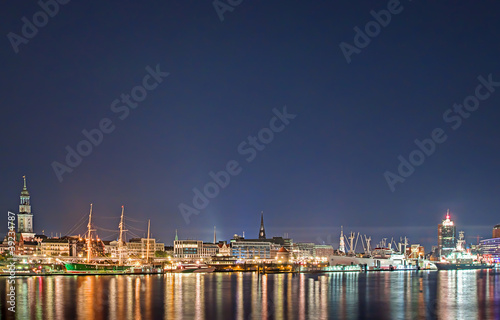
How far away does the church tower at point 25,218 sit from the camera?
172375 millimetres

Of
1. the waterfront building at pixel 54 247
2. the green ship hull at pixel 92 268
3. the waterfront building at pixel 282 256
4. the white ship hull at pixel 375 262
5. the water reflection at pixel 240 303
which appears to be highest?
the water reflection at pixel 240 303

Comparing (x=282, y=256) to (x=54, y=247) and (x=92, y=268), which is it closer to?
(x=54, y=247)

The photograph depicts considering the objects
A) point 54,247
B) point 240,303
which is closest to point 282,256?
point 54,247

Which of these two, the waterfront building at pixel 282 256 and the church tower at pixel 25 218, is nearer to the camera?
the waterfront building at pixel 282 256

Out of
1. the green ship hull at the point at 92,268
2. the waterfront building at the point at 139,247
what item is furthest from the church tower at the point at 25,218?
the green ship hull at the point at 92,268

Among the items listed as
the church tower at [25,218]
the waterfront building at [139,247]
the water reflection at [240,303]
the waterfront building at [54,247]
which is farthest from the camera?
the waterfront building at [139,247]

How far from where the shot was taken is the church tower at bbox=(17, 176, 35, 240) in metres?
172

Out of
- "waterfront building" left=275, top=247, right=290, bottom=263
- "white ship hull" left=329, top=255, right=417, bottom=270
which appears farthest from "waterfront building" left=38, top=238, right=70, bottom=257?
"white ship hull" left=329, top=255, right=417, bottom=270

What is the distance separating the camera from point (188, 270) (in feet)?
396

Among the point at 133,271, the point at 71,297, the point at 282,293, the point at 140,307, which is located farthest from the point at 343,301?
the point at 133,271

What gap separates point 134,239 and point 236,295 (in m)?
141

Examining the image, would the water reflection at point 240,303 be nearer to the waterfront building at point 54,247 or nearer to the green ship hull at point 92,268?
the green ship hull at point 92,268

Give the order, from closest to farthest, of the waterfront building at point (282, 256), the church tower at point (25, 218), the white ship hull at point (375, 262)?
1. the white ship hull at point (375, 262)
2. the waterfront building at point (282, 256)
3. the church tower at point (25, 218)

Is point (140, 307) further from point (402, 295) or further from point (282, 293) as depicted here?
point (402, 295)
